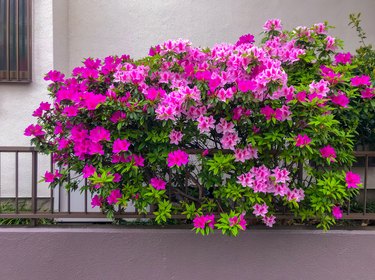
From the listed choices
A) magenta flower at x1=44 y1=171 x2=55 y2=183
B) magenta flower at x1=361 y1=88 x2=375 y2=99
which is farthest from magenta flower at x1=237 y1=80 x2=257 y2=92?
magenta flower at x1=44 y1=171 x2=55 y2=183

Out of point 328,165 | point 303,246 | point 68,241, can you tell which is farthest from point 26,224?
point 328,165

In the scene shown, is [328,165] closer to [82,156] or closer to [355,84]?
[355,84]

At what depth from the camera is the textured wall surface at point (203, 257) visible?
11.0ft

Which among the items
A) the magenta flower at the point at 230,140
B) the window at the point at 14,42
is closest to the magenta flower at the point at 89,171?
the magenta flower at the point at 230,140

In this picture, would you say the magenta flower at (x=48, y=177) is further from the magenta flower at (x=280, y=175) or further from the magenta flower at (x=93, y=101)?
the magenta flower at (x=280, y=175)

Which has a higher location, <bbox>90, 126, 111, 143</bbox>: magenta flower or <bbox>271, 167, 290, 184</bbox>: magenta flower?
<bbox>90, 126, 111, 143</bbox>: magenta flower

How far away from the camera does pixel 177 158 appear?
2867 mm

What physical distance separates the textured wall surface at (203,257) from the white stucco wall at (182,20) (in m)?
2.29

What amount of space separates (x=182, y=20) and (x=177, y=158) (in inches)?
95.0

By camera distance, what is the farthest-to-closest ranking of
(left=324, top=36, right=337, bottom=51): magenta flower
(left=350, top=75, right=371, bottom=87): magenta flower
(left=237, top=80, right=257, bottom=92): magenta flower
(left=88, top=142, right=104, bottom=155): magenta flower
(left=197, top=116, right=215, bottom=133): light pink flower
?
(left=324, top=36, right=337, bottom=51): magenta flower, (left=350, top=75, right=371, bottom=87): magenta flower, (left=88, top=142, right=104, bottom=155): magenta flower, (left=197, top=116, right=215, bottom=133): light pink flower, (left=237, top=80, right=257, bottom=92): magenta flower

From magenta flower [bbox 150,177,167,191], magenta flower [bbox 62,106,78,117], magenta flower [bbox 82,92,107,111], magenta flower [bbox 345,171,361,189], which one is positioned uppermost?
magenta flower [bbox 82,92,107,111]

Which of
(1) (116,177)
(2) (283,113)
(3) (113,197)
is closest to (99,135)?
(1) (116,177)

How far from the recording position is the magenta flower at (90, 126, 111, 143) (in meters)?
2.87

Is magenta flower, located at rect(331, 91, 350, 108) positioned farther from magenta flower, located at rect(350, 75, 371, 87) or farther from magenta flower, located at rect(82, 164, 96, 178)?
magenta flower, located at rect(82, 164, 96, 178)
